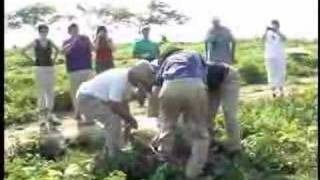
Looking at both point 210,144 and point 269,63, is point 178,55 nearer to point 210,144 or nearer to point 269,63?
point 210,144

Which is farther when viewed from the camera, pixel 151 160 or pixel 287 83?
pixel 287 83

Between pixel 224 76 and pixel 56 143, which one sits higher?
pixel 224 76

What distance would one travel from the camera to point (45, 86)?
9656mm

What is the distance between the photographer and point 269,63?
427 inches

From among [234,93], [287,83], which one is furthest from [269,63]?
[234,93]

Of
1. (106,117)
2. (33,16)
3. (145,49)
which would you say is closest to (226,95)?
(106,117)

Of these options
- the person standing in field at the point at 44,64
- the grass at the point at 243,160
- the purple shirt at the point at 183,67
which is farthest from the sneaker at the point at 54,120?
the purple shirt at the point at 183,67

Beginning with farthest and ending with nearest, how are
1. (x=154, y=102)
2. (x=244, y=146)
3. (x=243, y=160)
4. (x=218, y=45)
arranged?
(x=218, y=45)
(x=244, y=146)
(x=243, y=160)
(x=154, y=102)

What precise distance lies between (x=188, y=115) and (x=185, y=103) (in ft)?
0.52

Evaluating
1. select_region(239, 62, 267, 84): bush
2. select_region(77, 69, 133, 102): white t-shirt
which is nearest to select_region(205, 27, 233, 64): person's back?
select_region(239, 62, 267, 84): bush

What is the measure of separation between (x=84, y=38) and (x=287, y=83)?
121 inches

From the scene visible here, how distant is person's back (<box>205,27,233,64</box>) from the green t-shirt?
56 centimetres

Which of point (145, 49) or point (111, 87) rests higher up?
point (145, 49)

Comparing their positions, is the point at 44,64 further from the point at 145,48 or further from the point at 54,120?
the point at 145,48
